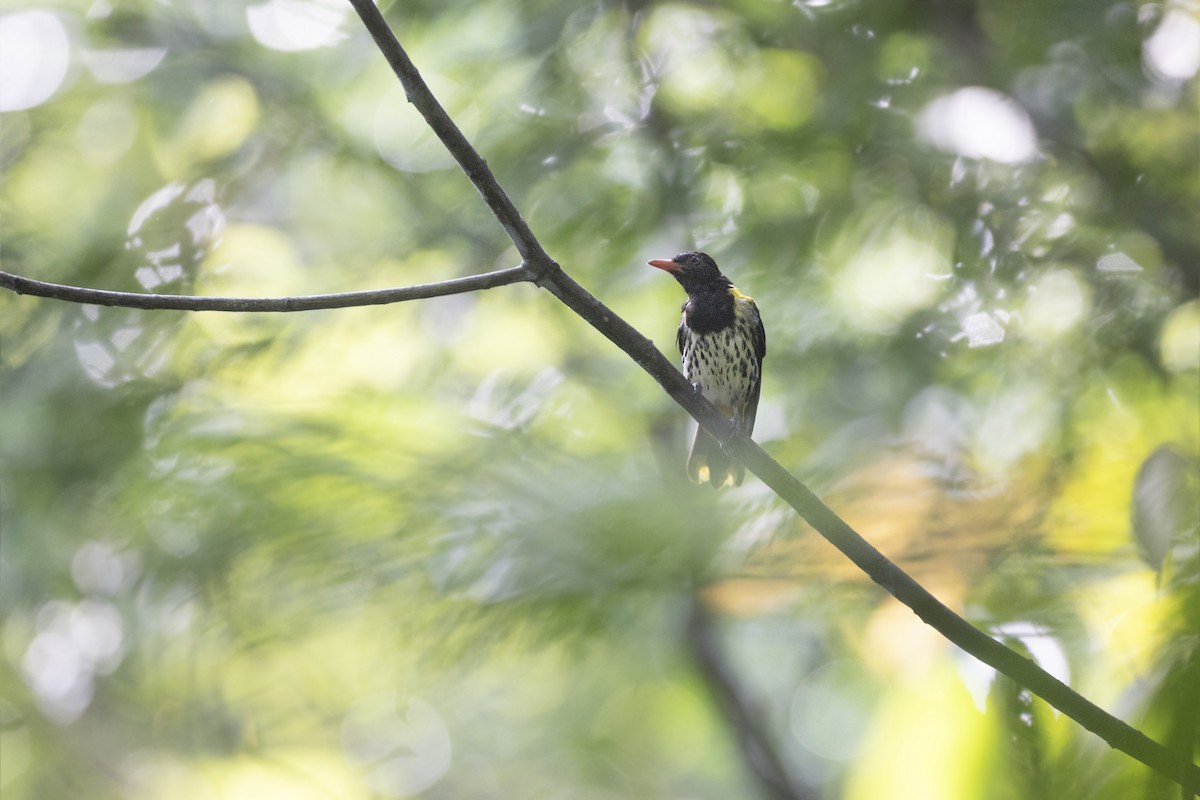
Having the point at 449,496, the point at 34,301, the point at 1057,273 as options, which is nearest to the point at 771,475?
the point at 449,496

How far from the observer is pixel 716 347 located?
143 inches

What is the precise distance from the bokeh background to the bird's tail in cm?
23

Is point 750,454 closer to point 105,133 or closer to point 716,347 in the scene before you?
point 716,347

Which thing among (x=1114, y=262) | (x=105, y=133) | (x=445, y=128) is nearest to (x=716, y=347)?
(x=1114, y=262)

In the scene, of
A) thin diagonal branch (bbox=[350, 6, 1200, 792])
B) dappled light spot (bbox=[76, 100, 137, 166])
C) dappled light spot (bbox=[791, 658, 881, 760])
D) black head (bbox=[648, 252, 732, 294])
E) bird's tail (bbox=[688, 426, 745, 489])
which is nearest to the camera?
thin diagonal branch (bbox=[350, 6, 1200, 792])

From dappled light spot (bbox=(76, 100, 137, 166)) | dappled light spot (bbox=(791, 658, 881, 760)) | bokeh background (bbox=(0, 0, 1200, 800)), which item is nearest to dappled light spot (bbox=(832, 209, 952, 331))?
bokeh background (bbox=(0, 0, 1200, 800))

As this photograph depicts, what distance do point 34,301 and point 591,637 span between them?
2.33 m

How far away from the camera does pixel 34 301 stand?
2982 mm

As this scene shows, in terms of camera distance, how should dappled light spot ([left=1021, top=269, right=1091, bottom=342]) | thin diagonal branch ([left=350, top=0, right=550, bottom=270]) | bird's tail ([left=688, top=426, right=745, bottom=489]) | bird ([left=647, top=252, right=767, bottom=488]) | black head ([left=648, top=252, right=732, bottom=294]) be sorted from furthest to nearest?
1. bird's tail ([left=688, top=426, right=745, bottom=489])
2. bird ([left=647, top=252, right=767, bottom=488])
3. black head ([left=648, top=252, right=732, bottom=294])
4. dappled light spot ([left=1021, top=269, right=1091, bottom=342])
5. thin diagonal branch ([left=350, top=0, right=550, bottom=270])

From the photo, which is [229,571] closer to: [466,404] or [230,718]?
[466,404]

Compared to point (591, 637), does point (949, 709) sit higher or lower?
lower

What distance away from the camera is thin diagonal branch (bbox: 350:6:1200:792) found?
109cm

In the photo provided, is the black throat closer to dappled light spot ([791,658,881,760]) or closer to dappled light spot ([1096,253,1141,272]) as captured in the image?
dappled light spot ([1096,253,1141,272])

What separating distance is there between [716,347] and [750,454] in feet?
7.06
